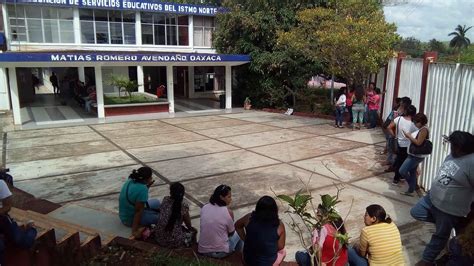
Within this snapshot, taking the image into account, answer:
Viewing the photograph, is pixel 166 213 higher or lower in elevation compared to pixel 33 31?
lower

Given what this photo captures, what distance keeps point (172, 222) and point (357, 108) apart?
30.7 ft

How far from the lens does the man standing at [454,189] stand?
11.6 feet

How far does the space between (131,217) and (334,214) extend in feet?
9.93

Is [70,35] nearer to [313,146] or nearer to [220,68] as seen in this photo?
[220,68]

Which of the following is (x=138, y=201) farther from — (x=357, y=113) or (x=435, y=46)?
(x=435, y=46)

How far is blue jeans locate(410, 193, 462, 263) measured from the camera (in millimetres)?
3674

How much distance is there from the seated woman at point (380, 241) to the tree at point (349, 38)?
8656 millimetres

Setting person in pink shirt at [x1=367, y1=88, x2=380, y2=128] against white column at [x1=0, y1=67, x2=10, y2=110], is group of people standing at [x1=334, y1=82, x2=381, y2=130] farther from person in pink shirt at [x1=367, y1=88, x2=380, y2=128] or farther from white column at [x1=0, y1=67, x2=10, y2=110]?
white column at [x1=0, y1=67, x2=10, y2=110]

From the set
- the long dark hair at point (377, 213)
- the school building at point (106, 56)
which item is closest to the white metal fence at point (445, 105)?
the long dark hair at point (377, 213)

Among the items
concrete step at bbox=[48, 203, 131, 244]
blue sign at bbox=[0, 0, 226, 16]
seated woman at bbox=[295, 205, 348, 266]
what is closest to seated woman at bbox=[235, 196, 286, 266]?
seated woman at bbox=[295, 205, 348, 266]

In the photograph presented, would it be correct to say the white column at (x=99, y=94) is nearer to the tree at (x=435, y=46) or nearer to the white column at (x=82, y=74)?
the white column at (x=82, y=74)

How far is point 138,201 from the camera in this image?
453cm

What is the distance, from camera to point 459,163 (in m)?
3.57

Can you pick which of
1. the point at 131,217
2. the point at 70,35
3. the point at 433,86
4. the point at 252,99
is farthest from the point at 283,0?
the point at 131,217
